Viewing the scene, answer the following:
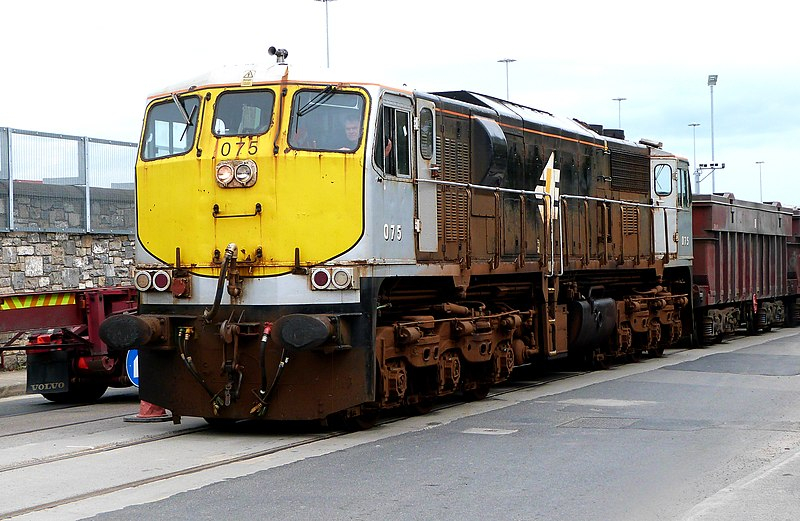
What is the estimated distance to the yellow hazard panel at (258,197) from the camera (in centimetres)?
1118

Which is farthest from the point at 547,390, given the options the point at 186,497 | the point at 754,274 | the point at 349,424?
the point at 754,274

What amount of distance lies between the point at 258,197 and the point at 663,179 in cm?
1260

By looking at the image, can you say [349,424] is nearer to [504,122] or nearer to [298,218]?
[298,218]

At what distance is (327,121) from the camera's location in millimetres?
11477

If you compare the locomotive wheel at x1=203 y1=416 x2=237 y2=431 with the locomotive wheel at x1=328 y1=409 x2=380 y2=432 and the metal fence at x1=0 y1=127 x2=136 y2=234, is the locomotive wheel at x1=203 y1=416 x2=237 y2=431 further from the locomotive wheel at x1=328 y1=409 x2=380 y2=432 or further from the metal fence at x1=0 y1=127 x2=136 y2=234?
the metal fence at x1=0 y1=127 x2=136 y2=234

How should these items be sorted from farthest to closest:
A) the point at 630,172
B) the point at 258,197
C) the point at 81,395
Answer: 1. the point at 630,172
2. the point at 81,395
3. the point at 258,197

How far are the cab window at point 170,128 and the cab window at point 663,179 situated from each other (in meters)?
12.2

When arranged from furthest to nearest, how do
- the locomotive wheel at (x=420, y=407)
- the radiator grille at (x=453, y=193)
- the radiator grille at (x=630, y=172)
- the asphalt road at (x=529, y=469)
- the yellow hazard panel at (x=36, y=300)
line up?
the radiator grille at (x=630, y=172)
the yellow hazard panel at (x=36, y=300)
the radiator grille at (x=453, y=193)
the locomotive wheel at (x=420, y=407)
the asphalt road at (x=529, y=469)

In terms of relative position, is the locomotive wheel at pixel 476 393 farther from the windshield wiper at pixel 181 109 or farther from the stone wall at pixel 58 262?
the stone wall at pixel 58 262

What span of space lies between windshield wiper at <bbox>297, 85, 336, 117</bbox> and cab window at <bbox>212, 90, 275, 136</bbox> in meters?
0.32

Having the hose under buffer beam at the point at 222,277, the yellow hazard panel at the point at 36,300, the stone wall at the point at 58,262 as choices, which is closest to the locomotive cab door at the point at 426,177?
the hose under buffer beam at the point at 222,277

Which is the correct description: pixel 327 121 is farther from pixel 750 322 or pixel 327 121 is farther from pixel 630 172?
pixel 750 322

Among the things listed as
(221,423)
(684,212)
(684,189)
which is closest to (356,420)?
(221,423)

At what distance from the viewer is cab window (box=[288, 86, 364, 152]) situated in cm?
1137
